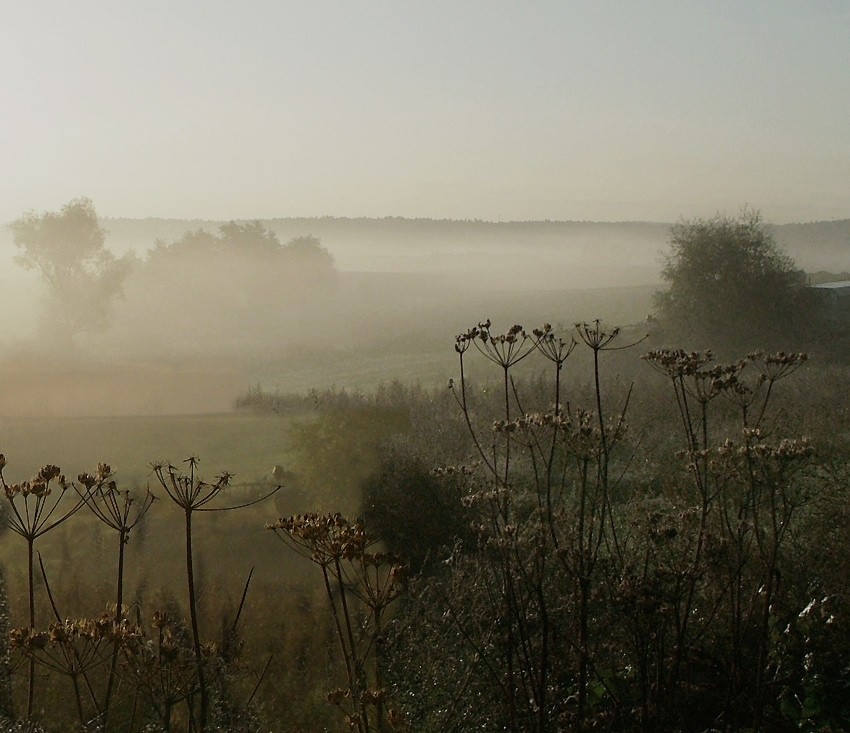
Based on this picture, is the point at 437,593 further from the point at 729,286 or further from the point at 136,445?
the point at 729,286

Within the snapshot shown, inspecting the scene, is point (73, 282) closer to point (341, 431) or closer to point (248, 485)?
point (341, 431)

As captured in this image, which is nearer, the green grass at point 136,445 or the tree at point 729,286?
the green grass at point 136,445

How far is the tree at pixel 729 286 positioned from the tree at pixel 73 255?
1394 centimetres

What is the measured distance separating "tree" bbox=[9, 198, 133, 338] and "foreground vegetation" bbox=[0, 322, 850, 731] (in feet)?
40.5

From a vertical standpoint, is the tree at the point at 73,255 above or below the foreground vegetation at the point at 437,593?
above

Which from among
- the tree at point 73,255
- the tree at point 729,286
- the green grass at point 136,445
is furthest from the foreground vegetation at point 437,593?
the tree at point 729,286

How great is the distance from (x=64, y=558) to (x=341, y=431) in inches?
→ 125

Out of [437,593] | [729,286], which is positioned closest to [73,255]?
[729,286]

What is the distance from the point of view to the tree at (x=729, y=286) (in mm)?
21328

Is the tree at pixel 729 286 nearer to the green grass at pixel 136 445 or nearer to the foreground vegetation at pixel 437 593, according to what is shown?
the foreground vegetation at pixel 437 593

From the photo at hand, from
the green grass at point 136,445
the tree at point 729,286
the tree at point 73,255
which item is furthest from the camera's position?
the tree at point 729,286

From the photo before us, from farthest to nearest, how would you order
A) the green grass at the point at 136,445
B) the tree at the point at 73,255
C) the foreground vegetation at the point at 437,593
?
the tree at the point at 73,255 → the green grass at the point at 136,445 → the foreground vegetation at the point at 437,593

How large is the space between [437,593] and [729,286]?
59.7 feet

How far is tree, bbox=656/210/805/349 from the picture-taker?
21328mm
